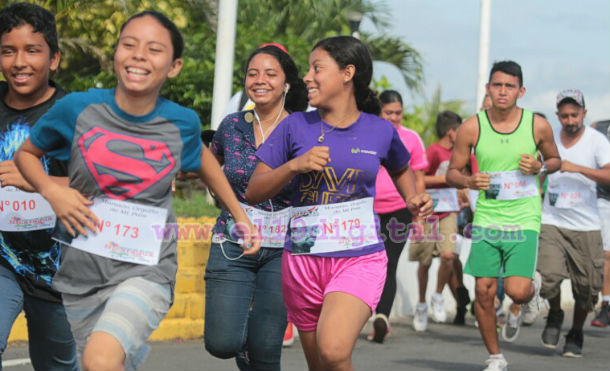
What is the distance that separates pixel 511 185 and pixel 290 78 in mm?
2412

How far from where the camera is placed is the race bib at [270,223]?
581 centimetres

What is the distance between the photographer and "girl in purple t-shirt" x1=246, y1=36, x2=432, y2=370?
5207 millimetres

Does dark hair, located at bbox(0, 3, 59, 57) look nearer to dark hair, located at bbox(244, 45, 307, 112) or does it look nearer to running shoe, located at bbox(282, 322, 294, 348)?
dark hair, located at bbox(244, 45, 307, 112)

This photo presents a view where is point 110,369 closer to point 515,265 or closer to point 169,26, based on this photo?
point 169,26

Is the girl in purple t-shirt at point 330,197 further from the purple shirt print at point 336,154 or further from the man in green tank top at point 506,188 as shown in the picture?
the man in green tank top at point 506,188

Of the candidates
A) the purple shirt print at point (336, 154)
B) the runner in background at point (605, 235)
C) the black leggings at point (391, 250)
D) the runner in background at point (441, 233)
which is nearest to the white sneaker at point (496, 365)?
the black leggings at point (391, 250)

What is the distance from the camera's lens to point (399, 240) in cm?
1024

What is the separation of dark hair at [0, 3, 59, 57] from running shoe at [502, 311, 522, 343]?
5.76m

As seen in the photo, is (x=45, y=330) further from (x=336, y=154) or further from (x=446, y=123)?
(x=446, y=123)

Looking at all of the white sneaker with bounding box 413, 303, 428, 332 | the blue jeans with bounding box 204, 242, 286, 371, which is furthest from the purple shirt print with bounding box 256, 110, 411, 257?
the white sneaker with bounding box 413, 303, 428, 332

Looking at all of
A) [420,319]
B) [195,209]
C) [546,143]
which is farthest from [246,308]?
[195,209]

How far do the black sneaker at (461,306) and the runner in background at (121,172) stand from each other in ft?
25.5

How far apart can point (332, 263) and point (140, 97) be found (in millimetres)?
1418

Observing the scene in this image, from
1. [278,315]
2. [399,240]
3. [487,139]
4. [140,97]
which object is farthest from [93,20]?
[140,97]
